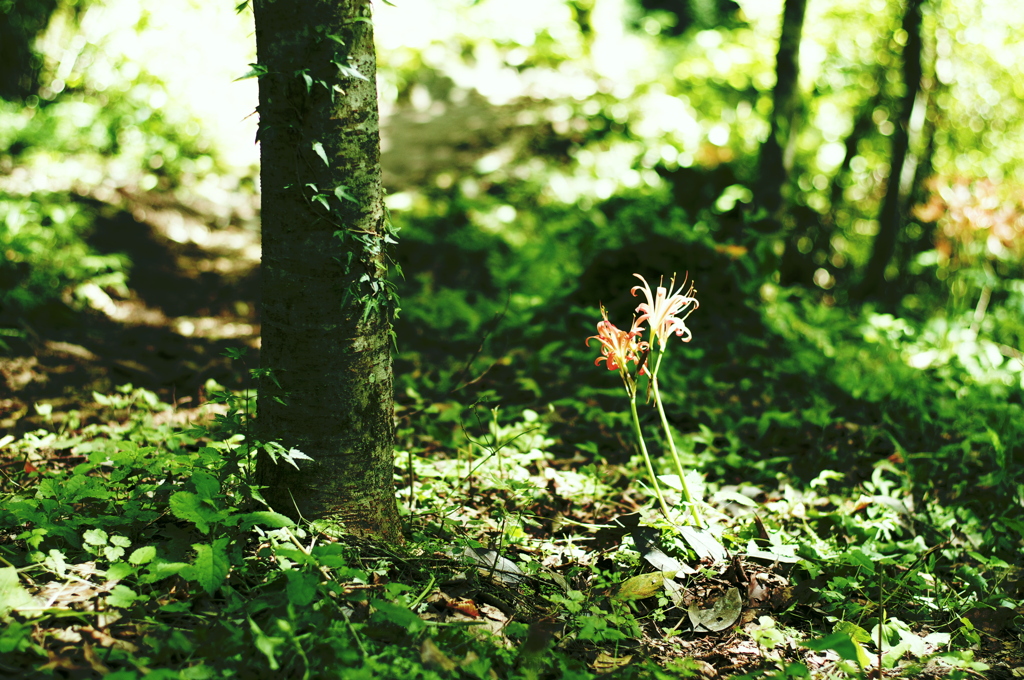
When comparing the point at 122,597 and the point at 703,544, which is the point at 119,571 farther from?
the point at 703,544

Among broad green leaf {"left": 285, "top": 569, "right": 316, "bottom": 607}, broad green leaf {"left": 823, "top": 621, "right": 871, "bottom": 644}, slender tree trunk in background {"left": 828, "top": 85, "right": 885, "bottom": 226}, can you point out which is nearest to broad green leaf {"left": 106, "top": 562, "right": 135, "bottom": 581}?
broad green leaf {"left": 285, "top": 569, "right": 316, "bottom": 607}

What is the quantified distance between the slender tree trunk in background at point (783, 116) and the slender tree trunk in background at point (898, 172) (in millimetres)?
1337

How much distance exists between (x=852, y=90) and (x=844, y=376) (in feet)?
14.8

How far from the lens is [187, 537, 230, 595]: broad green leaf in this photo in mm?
1536

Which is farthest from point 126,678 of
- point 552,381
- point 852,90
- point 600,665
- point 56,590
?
point 852,90

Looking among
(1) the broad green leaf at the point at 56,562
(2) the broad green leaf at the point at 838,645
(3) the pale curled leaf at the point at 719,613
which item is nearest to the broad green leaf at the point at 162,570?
(1) the broad green leaf at the point at 56,562

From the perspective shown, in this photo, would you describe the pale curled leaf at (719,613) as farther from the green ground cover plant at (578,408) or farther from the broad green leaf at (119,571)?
the broad green leaf at (119,571)

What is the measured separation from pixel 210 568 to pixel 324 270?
0.82 meters

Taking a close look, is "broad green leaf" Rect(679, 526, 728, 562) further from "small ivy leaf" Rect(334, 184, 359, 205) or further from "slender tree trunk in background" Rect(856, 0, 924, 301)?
"slender tree trunk in background" Rect(856, 0, 924, 301)

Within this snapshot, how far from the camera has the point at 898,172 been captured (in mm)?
5609

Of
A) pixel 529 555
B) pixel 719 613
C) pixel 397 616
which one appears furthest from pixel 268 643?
pixel 719 613

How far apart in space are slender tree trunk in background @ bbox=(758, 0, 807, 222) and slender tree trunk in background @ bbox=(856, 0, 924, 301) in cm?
134

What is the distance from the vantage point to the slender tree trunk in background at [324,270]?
5.72ft

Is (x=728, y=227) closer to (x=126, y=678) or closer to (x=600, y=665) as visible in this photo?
(x=600, y=665)
